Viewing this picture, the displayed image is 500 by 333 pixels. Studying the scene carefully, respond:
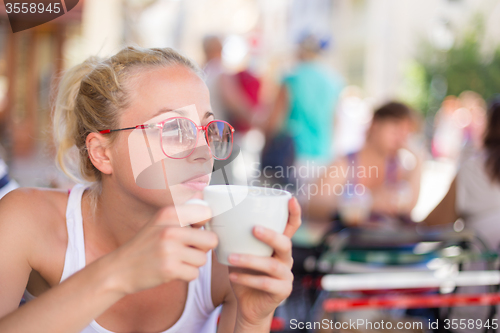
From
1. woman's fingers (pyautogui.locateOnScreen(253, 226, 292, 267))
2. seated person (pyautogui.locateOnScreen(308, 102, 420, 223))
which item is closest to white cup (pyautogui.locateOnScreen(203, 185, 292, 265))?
woman's fingers (pyautogui.locateOnScreen(253, 226, 292, 267))

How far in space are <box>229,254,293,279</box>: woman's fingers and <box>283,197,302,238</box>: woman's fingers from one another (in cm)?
7

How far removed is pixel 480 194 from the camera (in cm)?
246

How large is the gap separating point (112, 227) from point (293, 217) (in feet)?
2.09

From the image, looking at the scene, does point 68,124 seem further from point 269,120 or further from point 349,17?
point 349,17

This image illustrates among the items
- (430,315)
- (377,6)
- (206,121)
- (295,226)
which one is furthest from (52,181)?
(377,6)

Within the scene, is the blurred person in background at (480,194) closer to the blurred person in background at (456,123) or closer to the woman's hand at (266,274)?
the woman's hand at (266,274)

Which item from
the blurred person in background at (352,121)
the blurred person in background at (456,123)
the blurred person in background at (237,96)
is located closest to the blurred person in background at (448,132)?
the blurred person in background at (456,123)

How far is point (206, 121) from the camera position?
39.3 inches

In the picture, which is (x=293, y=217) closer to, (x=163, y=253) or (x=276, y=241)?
(x=276, y=241)

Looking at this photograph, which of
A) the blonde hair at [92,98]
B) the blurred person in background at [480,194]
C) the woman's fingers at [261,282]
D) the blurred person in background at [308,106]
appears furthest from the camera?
the blurred person in background at [308,106]

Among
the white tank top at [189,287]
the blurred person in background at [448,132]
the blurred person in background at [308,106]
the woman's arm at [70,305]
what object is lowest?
the blurred person in background at [448,132]

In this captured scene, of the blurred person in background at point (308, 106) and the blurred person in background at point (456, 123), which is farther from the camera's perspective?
the blurred person in background at point (456, 123)

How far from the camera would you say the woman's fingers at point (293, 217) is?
769 millimetres

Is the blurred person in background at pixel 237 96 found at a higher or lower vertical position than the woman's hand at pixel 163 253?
lower
